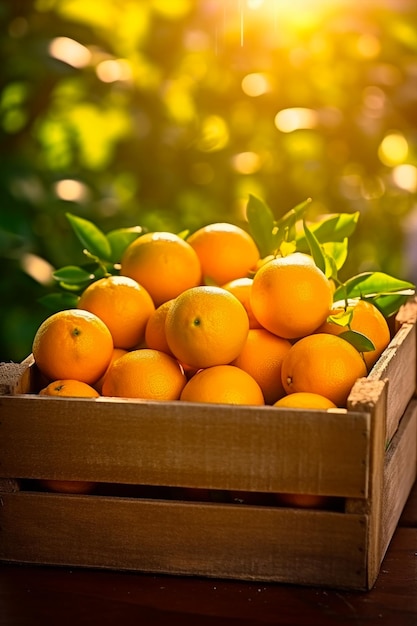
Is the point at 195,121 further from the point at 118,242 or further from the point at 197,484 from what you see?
the point at 197,484

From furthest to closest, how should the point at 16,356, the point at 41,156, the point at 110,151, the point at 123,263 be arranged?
the point at 110,151 < the point at 41,156 < the point at 16,356 < the point at 123,263

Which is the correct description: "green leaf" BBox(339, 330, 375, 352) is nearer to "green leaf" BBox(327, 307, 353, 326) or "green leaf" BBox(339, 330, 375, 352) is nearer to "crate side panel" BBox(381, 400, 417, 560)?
"green leaf" BBox(327, 307, 353, 326)

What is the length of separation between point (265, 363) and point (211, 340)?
93 millimetres

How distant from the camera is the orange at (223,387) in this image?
1196 mm

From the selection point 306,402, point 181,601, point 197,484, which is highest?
point 306,402

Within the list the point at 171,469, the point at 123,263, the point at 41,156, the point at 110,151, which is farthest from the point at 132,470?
the point at 110,151

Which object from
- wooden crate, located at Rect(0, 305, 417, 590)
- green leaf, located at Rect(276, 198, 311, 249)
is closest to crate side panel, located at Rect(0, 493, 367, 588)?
wooden crate, located at Rect(0, 305, 417, 590)

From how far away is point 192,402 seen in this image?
1.17 metres

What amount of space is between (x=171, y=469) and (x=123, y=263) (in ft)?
1.26

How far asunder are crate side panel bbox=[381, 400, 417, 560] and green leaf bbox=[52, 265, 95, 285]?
0.48 m

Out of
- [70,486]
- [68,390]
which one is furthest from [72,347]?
[70,486]

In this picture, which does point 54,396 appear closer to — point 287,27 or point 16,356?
point 16,356

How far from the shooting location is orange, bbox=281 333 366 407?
1.21 m

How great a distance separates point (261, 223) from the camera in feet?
4.99
